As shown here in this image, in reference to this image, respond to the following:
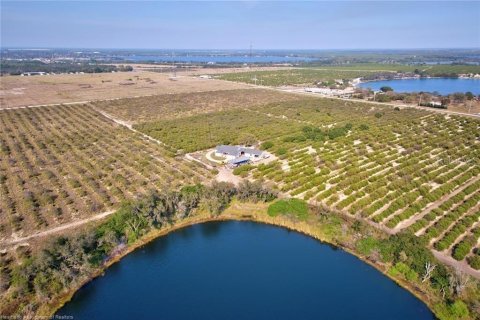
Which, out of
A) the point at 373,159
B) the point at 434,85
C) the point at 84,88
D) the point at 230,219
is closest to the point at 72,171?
the point at 230,219

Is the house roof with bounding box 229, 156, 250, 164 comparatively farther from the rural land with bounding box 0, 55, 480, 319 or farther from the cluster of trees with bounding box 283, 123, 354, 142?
the cluster of trees with bounding box 283, 123, 354, 142

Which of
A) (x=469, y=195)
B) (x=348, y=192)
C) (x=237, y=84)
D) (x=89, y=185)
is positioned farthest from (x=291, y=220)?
(x=237, y=84)

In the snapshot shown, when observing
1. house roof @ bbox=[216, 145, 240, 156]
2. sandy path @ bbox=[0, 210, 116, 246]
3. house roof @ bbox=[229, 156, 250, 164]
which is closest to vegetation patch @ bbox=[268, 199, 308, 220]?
house roof @ bbox=[229, 156, 250, 164]

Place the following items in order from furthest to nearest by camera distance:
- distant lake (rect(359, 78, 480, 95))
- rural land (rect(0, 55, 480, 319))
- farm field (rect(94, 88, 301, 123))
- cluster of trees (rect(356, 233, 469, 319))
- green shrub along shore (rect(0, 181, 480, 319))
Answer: distant lake (rect(359, 78, 480, 95))
farm field (rect(94, 88, 301, 123))
rural land (rect(0, 55, 480, 319))
green shrub along shore (rect(0, 181, 480, 319))
cluster of trees (rect(356, 233, 469, 319))

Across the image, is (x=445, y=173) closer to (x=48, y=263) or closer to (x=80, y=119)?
(x=48, y=263)

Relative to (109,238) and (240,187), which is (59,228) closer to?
(109,238)
